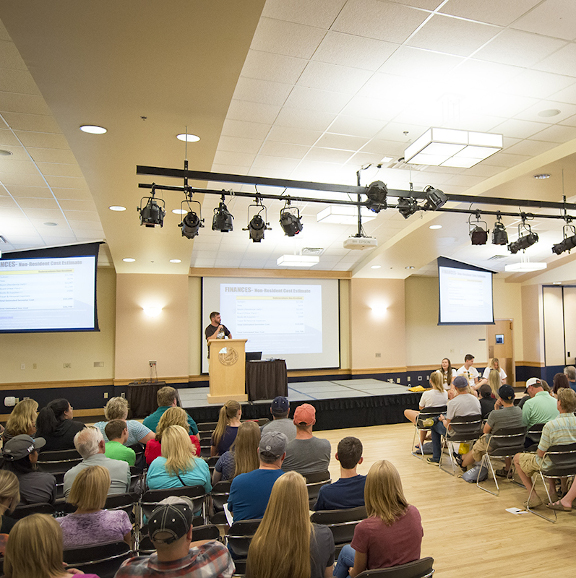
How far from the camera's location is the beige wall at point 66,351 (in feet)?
35.2

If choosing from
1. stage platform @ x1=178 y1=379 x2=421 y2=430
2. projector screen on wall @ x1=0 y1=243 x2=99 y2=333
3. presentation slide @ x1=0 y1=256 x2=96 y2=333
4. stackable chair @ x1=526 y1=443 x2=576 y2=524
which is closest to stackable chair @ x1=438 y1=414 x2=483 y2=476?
stackable chair @ x1=526 y1=443 x2=576 y2=524

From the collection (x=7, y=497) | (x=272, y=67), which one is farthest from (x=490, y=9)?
(x=7, y=497)

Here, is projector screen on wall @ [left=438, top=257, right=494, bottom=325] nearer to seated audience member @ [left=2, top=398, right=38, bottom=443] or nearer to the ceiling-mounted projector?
the ceiling-mounted projector

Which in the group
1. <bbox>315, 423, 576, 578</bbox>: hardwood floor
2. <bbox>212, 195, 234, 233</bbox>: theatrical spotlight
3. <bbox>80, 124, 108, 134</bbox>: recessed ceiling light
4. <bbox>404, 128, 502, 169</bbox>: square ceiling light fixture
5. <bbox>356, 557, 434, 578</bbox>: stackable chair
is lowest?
<bbox>315, 423, 576, 578</bbox>: hardwood floor

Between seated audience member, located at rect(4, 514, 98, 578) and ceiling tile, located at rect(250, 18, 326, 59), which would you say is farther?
ceiling tile, located at rect(250, 18, 326, 59)

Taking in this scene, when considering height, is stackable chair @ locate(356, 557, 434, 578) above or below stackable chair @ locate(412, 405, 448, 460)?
above

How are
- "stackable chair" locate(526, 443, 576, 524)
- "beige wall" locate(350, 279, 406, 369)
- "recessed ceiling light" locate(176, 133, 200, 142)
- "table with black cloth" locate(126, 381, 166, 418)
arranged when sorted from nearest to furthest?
"stackable chair" locate(526, 443, 576, 524)
"recessed ceiling light" locate(176, 133, 200, 142)
"table with black cloth" locate(126, 381, 166, 418)
"beige wall" locate(350, 279, 406, 369)

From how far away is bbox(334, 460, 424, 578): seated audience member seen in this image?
234cm

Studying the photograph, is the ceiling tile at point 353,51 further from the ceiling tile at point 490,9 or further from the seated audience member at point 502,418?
the seated audience member at point 502,418

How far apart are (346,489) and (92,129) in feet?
12.7

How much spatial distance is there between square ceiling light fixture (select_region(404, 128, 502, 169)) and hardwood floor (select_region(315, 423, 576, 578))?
3485 mm

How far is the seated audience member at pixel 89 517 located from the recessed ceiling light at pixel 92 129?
324cm

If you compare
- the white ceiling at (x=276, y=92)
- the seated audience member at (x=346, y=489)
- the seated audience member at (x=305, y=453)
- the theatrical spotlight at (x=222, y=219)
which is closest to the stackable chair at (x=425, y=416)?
the white ceiling at (x=276, y=92)

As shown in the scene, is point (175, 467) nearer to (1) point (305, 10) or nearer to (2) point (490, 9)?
(1) point (305, 10)
